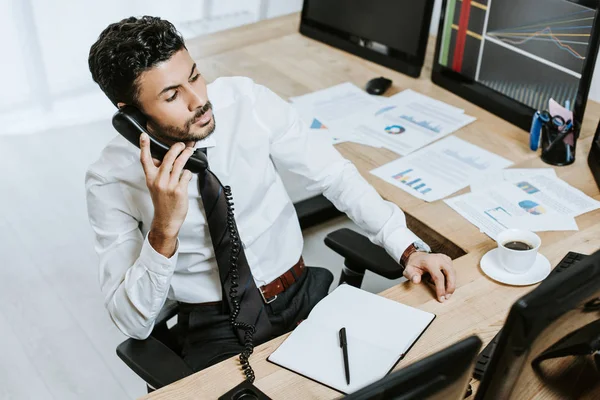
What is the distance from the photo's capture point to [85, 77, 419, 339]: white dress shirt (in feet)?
5.15

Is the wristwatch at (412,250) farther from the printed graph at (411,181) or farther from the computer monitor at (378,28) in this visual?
the computer monitor at (378,28)

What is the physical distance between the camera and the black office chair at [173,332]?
4.79 ft

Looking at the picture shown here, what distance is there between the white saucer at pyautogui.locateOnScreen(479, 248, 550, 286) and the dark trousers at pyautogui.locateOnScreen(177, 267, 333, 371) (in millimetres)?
480

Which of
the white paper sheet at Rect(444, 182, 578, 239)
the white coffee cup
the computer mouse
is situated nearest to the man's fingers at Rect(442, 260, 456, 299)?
the white coffee cup

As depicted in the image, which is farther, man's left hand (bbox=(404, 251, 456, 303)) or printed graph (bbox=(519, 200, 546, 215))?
printed graph (bbox=(519, 200, 546, 215))

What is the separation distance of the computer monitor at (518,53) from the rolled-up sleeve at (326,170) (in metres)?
0.68

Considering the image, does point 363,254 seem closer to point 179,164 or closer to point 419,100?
point 179,164

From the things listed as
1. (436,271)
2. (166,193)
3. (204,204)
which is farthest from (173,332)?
(436,271)

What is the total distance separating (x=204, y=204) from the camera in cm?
167

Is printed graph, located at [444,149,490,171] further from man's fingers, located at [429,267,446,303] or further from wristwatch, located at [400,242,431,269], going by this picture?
man's fingers, located at [429,267,446,303]

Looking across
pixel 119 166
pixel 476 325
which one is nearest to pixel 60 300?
pixel 119 166

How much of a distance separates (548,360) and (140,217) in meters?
0.96

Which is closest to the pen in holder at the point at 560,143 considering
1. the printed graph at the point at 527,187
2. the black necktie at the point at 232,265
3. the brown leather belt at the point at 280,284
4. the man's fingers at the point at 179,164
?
the printed graph at the point at 527,187

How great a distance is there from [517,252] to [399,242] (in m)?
0.29
